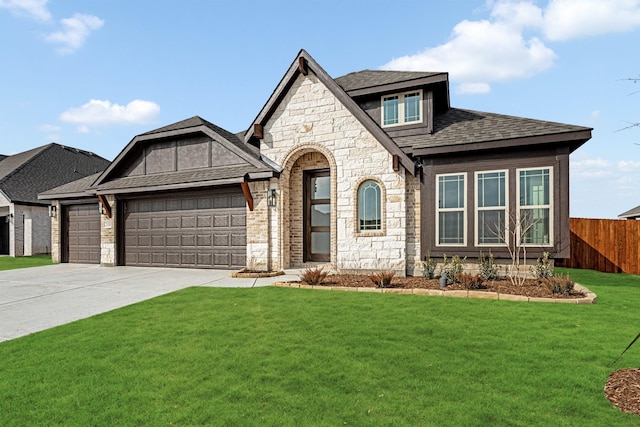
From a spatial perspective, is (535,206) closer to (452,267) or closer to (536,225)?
(536,225)

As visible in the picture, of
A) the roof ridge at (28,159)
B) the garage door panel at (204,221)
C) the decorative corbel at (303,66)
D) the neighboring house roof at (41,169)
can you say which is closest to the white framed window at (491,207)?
the decorative corbel at (303,66)

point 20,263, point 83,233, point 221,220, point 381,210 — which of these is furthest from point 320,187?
point 20,263

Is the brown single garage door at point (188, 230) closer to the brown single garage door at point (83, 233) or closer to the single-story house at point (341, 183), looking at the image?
the single-story house at point (341, 183)

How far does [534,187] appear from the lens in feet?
28.9

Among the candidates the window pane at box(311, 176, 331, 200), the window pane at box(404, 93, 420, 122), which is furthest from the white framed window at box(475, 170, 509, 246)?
the window pane at box(311, 176, 331, 200)

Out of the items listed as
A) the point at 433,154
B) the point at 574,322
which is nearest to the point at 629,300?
the point at 574,322

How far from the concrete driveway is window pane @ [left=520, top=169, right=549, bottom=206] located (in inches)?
271

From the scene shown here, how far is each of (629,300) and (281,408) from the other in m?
8.21

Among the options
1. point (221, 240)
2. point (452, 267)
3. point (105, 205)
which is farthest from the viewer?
point (105, 205)

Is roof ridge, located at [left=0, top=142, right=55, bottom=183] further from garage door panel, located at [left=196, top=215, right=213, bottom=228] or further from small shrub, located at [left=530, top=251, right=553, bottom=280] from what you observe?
small shrub, located at [left=530, top=251, right=553, bottom=280]

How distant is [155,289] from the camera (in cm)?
866

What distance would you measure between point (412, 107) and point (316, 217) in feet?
16.2

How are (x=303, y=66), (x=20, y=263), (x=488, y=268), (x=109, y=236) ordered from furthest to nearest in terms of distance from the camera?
(x=20, y=263)
(x=109, y=236)
(x=303, y=66)
(x=488, y=268)

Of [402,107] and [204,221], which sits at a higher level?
[402,107]
